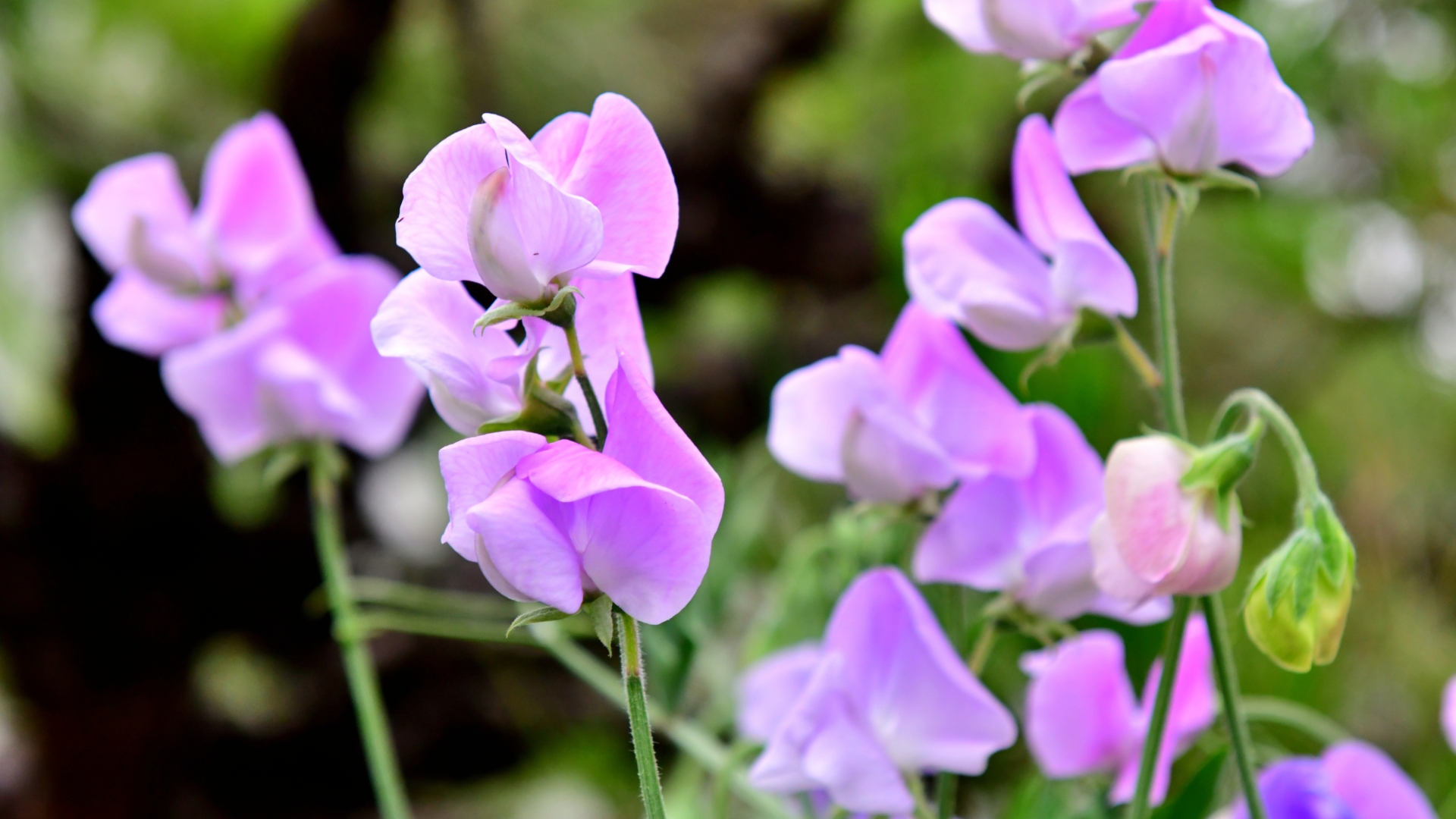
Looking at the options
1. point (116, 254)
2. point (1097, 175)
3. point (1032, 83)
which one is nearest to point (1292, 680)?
point (1032, 83)

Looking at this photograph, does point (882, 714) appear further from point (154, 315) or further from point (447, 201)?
point (154, 315)

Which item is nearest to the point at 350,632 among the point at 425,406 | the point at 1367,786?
the point at 1367,786

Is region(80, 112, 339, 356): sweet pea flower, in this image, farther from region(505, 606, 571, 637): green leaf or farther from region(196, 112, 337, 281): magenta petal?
region(505, 606, 571, 637): green leaf

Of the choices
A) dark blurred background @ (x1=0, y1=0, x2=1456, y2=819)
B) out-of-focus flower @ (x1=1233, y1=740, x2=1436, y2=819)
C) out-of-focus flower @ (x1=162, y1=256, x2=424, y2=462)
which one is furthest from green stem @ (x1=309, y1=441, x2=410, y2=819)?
dark blurred background @ (x1=0, y1=0, x2=1456, y2=819)

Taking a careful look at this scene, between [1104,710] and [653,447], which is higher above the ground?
[653,447]

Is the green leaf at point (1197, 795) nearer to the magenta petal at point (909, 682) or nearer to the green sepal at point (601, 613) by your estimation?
the magenta petal at point (909, 682)

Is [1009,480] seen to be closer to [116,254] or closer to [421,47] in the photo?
[116,254]

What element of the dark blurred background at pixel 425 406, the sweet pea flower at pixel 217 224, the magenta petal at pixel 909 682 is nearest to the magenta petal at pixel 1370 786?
the magenta petal at pixel 909 682
